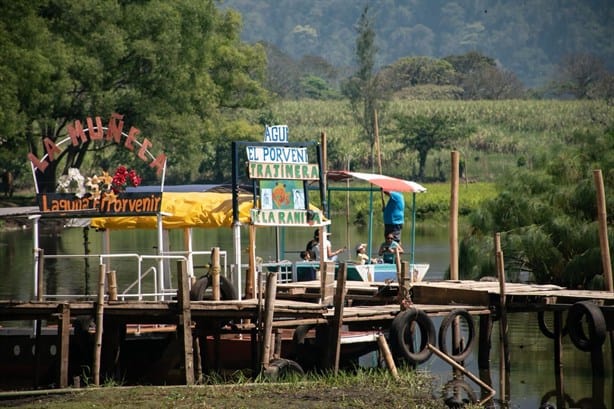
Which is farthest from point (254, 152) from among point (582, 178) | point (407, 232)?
point (407, 232)

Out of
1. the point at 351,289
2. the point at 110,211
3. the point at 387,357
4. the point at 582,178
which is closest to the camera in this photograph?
the point at 387,357

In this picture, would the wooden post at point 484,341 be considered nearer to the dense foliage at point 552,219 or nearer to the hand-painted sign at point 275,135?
the hand-painted sign at point 275,135

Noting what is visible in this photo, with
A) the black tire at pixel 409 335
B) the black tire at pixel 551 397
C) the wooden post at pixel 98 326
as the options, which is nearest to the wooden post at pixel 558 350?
the black tire at pixel 551 397

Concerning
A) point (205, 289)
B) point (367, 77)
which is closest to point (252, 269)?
point (205, 289)

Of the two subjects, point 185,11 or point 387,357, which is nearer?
point 387,357

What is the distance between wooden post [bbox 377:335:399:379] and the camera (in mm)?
23462

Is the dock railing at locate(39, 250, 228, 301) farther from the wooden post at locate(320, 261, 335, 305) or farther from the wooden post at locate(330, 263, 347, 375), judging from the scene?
the wooden post at locate(330, 263, 347, 375)

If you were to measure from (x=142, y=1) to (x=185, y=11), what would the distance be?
2579 millimetres

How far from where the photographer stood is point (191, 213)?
26328 millimetres

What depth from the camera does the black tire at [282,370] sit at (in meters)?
22.8

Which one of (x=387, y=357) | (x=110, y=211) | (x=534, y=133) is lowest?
(x=387, y=357)

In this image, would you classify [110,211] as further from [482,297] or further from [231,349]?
[482,297]

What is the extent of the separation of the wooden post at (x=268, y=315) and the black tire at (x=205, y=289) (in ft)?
6.67

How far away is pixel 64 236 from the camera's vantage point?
204ft
